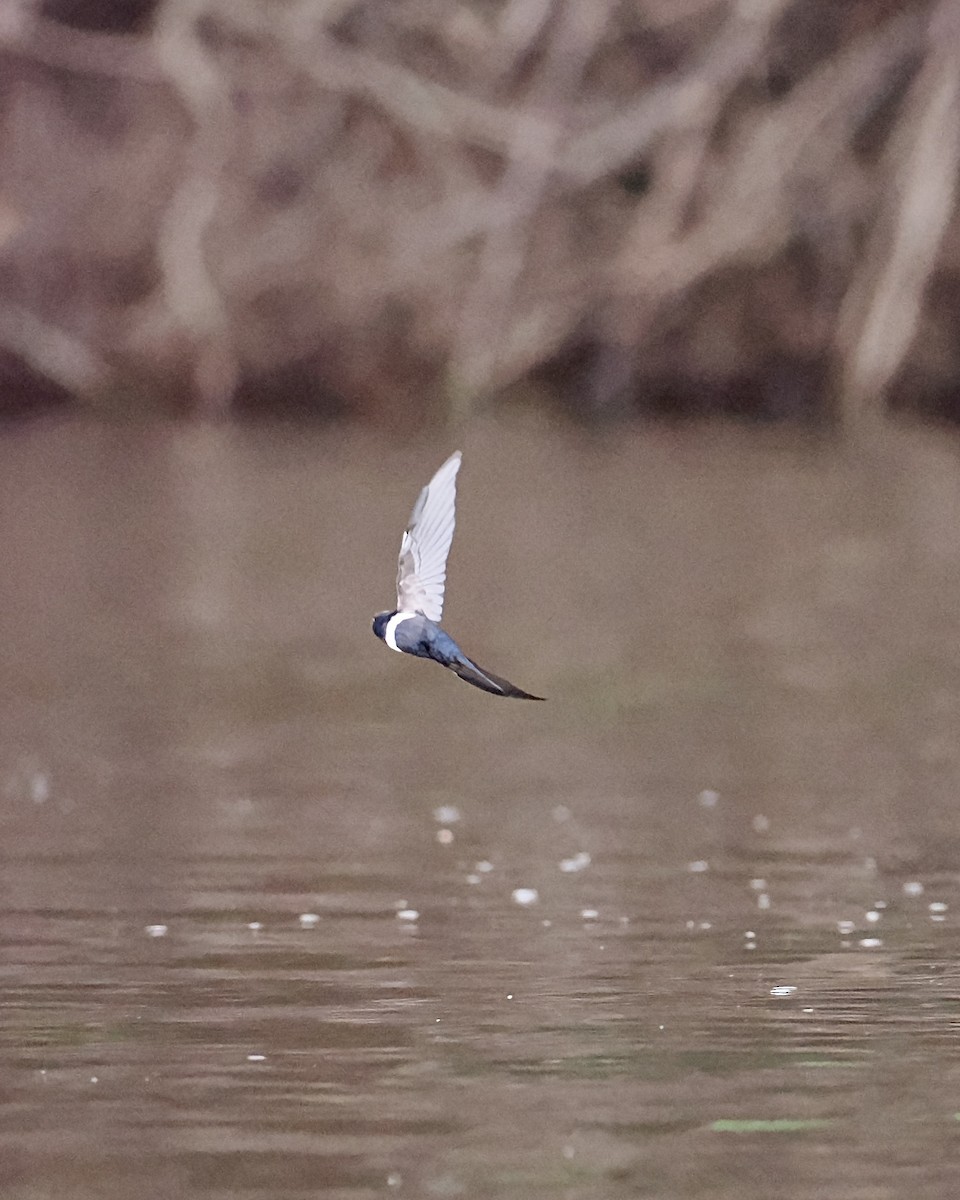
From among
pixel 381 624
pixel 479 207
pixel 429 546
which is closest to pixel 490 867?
pixel 429 546

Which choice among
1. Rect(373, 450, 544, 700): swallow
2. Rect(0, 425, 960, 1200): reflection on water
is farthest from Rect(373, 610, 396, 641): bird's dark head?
Rect(0, 425, 960, 1200): reflection on water

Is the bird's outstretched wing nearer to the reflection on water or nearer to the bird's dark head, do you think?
the bird's dark head

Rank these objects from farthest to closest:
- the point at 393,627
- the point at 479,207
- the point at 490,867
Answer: the point at 479,207
the point at 490,867
the point at 393,627

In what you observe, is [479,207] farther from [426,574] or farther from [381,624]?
[381,624]

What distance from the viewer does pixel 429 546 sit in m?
6.95

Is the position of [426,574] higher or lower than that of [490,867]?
lower

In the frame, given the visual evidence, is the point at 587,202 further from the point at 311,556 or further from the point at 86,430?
the point at 311,556

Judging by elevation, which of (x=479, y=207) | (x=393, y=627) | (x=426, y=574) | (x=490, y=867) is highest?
(x=479, y=207)

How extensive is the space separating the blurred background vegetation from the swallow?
19.2 m

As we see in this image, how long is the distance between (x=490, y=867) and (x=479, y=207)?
1816 centimetres

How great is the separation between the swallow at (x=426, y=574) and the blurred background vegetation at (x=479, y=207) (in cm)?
1917

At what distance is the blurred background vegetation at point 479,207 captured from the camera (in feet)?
86.7

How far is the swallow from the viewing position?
660cm

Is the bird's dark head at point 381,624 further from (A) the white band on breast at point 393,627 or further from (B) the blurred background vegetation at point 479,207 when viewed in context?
(B) the blurred background vegetation at point 479,207
